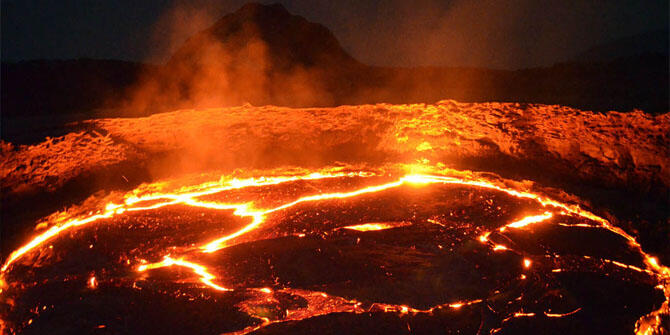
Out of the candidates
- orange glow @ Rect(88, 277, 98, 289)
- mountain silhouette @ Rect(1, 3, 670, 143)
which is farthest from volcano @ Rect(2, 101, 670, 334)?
mountain silhouette @ Rect(1, 3, 670, 143)

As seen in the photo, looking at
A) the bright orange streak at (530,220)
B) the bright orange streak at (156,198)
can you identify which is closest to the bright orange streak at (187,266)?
the bright orange streak at (156,198)

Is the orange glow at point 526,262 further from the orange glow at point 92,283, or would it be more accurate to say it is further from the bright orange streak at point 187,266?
the orange glow at point 92,283

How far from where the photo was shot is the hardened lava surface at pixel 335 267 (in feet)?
5.69

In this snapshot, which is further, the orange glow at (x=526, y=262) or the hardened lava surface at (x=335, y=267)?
the orange glow at (x=526, y=262)

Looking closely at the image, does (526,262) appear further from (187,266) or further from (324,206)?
(187,266)

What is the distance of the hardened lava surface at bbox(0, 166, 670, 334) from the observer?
5.69ft

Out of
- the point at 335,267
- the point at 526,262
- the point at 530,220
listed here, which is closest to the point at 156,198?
the point at 335,267

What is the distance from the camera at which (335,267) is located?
6.97ft

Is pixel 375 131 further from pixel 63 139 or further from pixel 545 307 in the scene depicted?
pixel 63 139

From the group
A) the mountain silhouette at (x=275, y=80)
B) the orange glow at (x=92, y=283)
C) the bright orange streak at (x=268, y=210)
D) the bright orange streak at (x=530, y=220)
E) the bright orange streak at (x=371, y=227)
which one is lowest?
the orange glow at (x=92, y=283)

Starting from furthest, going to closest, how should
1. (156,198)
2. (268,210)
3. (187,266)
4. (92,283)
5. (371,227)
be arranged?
1. (156,198)
2. (268,210)
3. (371,227)
4. (187,266)
5. (92,283)

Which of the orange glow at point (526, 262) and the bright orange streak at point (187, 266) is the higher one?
the bright orange streak at point (187, 266)

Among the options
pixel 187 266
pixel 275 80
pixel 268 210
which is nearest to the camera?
pixel 187 266

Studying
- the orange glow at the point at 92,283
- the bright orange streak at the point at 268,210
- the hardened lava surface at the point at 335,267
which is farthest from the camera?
the bright orange streak at the point at 268,210
